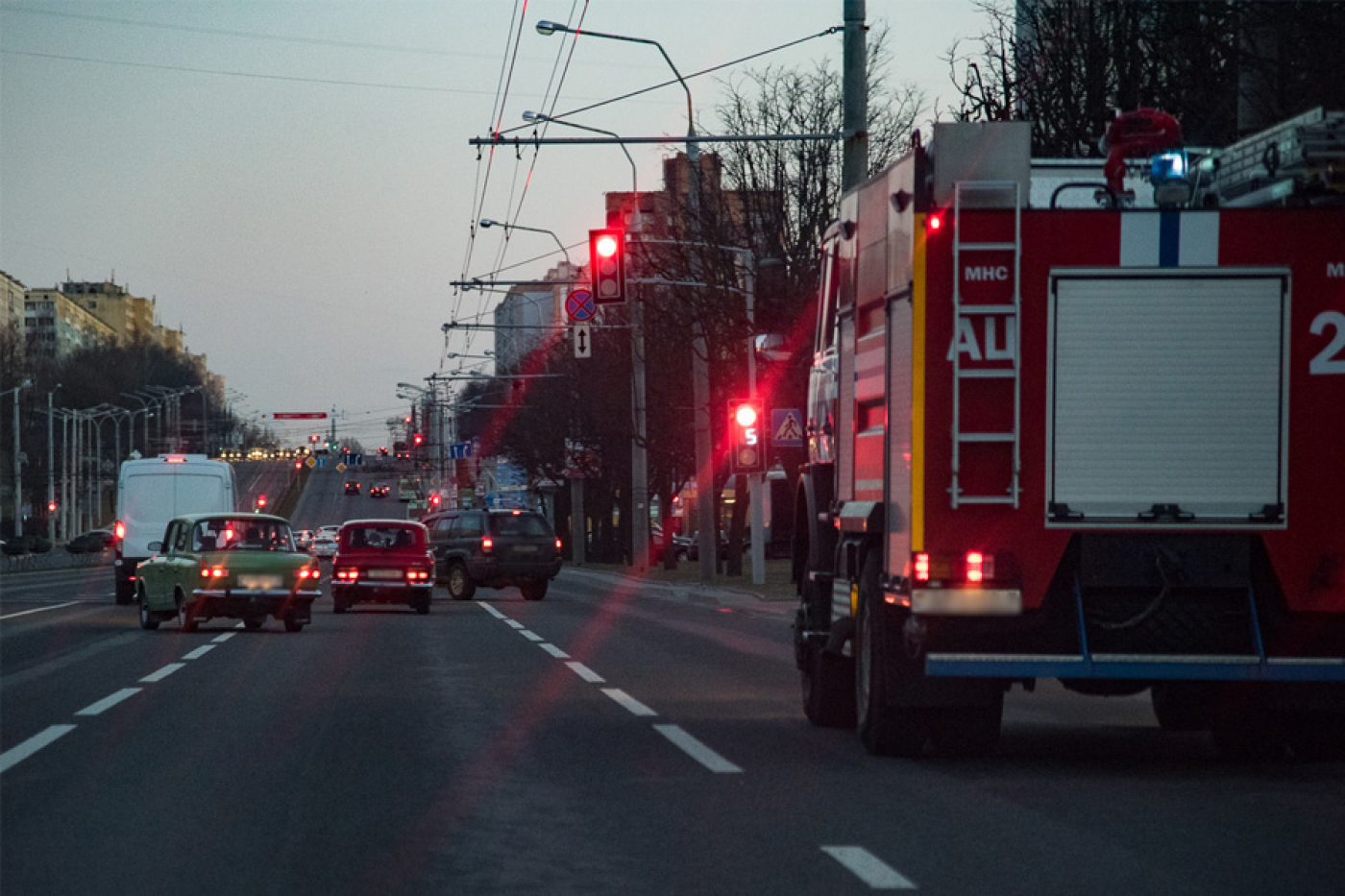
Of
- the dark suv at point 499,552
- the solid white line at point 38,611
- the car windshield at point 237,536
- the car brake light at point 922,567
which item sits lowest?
the solid white line at point 38,611

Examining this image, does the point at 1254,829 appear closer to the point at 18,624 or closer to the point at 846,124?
the point at 846,124

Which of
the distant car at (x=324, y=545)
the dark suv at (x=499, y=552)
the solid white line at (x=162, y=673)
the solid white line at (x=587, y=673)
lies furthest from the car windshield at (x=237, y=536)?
the distant car at (x=324, y=545)

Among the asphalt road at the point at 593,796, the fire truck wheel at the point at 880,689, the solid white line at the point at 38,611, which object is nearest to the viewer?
the asphalt road at the point at 593,796

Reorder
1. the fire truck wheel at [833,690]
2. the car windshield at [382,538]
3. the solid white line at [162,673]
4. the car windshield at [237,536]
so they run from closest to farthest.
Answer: the fire truck wheel at [833,690] < the solid white line at [162,673] < the car windshield at [237,536] < the car windshield at [382,538]

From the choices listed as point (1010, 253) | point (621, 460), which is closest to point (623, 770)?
point (1010, 253)

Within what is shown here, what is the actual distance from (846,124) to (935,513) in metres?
13.7

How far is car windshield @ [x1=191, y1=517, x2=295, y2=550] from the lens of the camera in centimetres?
2561

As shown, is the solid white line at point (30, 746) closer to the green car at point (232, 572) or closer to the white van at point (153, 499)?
the green car at point (232, 572)

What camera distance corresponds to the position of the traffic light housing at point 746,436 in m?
33.8

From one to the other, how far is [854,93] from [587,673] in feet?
26.8

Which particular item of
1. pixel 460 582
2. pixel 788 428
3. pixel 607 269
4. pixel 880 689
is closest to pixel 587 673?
pixel 880 689

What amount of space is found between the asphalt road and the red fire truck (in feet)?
2.51

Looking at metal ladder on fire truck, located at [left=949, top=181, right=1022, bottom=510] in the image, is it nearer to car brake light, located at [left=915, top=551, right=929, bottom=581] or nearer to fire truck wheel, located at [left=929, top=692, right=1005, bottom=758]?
car brake light, located at [left=915, top=551, right=929, bottom=581]

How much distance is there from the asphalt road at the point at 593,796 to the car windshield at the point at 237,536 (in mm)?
7793
